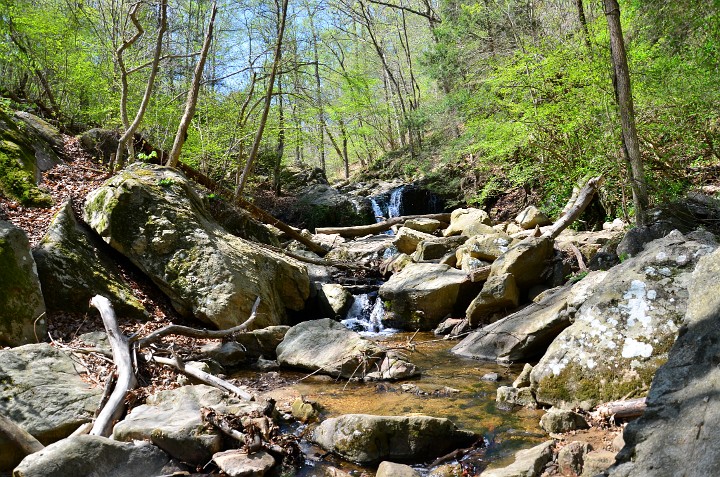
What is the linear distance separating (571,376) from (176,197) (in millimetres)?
6815

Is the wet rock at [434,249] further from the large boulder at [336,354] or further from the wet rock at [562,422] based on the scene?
the wet rock at [562,422]

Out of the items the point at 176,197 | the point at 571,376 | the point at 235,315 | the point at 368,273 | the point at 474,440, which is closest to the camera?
the point at 474,440

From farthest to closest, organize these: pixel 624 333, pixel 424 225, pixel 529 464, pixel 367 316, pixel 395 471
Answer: pixel 424 225, pixel 367 316, pixel 624 333, pixel 395 471, pixel 529 464

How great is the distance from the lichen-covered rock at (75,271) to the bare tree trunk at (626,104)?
7810 mm

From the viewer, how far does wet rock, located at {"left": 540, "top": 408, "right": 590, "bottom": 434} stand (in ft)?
14.1

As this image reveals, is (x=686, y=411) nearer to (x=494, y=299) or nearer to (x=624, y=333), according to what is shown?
(x=624, y=333)

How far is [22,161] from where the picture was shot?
27.6ft

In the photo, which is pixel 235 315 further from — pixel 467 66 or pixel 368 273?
pixel 467 66

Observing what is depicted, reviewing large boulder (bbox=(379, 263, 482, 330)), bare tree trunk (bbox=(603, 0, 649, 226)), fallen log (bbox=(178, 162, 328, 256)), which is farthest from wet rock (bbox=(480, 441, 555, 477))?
fallen log (bbox=(178, 162, 328, 256))

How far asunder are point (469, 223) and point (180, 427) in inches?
433

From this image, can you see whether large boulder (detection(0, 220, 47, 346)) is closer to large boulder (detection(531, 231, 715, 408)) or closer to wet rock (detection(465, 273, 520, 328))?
large boulder (detection(531, 231, 715, 408))

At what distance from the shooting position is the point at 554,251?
931cm

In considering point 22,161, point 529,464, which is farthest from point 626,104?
point 22,161

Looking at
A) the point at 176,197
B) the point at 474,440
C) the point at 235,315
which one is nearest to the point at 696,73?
the point at 474,440
